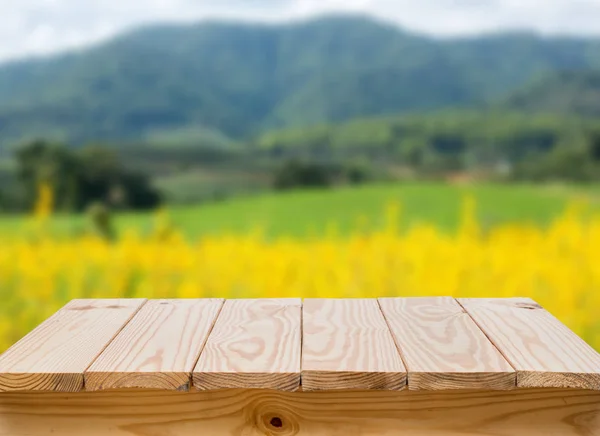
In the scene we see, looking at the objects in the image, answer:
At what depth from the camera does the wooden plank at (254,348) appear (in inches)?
40.8

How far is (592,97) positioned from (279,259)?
2.61 m

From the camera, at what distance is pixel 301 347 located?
3.81 feet

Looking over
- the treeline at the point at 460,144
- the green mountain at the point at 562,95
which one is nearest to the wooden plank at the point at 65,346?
the treeline at the point at 460,144

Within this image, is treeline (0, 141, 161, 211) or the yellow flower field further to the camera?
treeline (0, 141, 161, 211)

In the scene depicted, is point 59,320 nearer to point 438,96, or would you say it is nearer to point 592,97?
point 438,96

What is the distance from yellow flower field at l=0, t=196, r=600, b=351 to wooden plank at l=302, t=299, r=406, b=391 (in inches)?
36.7

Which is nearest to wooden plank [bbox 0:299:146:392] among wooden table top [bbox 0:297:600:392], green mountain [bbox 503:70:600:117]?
wooden table top [bbox 0:297:600:392]

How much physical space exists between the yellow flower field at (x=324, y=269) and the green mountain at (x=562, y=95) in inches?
55.6

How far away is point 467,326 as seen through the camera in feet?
4.29

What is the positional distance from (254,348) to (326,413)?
163 mm

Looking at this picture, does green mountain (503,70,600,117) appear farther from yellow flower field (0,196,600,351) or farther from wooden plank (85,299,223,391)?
wooden plank (85,299,223,391)

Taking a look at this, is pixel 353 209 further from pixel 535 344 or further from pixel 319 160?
pixel 535 344

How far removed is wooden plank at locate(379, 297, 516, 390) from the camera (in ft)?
3.40

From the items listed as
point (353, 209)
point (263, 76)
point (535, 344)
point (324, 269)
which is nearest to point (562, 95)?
point (353, 209)
